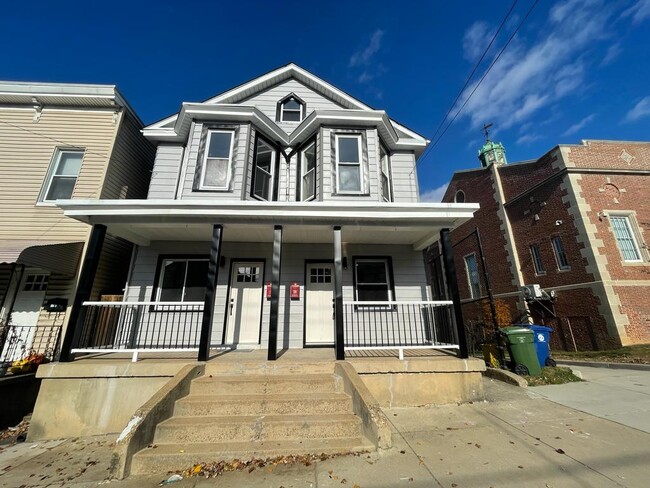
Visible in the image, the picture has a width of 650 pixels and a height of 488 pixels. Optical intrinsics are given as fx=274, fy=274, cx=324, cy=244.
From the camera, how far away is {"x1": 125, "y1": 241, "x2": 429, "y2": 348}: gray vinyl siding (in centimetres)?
685

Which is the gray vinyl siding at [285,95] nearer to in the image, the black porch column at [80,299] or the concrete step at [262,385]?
the black porch column at [80,299]

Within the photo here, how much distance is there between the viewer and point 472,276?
16625 millimetres

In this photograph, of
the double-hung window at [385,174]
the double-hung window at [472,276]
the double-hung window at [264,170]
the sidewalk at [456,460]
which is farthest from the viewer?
the double-hung window at [472,276]

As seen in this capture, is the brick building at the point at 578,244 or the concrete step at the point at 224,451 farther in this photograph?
the brick building at the point at 578,244

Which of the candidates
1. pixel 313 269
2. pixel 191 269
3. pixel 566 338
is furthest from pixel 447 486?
pixel 566 338

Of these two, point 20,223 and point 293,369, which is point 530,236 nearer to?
point 293,369

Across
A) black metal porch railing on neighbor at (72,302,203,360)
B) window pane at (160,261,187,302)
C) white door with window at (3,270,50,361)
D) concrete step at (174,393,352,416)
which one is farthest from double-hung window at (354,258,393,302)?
white door with window at (3,270,50,361)

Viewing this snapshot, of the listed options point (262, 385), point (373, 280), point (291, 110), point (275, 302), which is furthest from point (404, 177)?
point (262, 385)

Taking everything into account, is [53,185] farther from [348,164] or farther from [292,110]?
[348,164]

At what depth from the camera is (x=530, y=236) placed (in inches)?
513

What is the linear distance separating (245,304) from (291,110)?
6.44 meters

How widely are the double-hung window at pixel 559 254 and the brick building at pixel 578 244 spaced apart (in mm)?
36

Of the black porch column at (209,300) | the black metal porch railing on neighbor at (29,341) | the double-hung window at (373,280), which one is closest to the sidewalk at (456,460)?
the black porch column at (209,300)

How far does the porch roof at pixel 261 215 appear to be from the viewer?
550 cm
